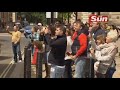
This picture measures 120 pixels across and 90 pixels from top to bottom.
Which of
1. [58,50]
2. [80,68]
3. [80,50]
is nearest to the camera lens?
[58,50]

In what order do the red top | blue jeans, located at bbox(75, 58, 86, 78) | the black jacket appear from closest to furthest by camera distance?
the black jacket < the red top < blue jeans, located at bbox(75, 58, 86, 78)

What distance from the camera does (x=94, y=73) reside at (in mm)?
8109

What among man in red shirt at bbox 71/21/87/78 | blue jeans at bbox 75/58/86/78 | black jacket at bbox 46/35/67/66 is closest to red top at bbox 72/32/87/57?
man in red shirt at bbox 71/21/87/78

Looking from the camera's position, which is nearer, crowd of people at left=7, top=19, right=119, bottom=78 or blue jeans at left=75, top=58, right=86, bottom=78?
crowd of people at left=7, top=19, right=119, bottom=78

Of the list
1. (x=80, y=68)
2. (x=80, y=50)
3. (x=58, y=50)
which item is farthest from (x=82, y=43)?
(x=58, y=50)

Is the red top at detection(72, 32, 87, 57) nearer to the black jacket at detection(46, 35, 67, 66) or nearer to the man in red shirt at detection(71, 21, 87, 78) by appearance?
the man in red shirt at detection(71, 21, 87, 78)

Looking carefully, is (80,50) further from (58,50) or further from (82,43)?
(58,50)

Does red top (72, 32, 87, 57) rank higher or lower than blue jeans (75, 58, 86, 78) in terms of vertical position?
higher

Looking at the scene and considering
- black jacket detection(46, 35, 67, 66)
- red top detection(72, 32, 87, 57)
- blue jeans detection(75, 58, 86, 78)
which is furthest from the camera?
blue jeans detection(75, 58, 86, 78)

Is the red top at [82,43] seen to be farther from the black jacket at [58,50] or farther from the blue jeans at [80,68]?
the black jacket at [58,50]

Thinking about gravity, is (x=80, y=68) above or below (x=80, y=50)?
below

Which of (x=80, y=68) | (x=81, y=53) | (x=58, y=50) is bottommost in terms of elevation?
(x=80, y=68)
